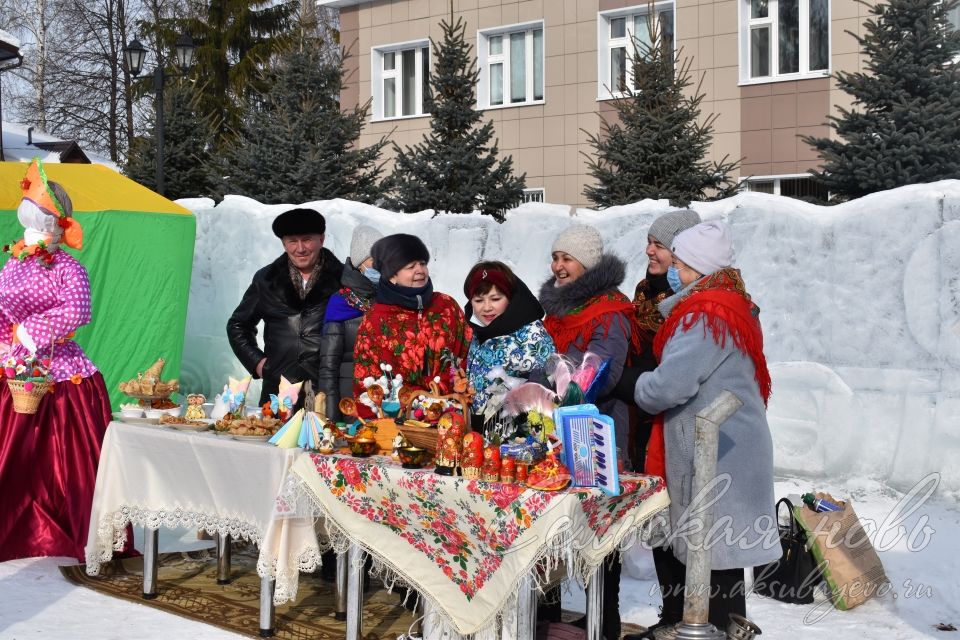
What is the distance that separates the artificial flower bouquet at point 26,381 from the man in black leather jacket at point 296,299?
3.76 feet

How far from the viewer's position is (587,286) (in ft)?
15.3

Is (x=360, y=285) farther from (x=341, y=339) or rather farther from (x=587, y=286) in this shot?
(x=587, y=286)

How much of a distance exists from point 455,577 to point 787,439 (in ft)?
15.4

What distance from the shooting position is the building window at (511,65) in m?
17.8

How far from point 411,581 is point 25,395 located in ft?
9.22

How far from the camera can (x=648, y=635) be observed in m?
4.34

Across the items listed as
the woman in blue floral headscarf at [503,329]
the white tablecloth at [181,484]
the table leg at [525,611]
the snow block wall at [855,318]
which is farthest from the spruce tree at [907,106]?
the table leg at [525,611]

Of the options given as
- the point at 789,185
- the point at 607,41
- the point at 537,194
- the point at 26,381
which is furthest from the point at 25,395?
the point at 607,41

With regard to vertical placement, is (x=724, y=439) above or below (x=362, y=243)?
below

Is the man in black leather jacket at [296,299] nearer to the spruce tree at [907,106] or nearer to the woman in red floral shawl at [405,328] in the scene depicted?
the woman in red floral shawl at [405,328]

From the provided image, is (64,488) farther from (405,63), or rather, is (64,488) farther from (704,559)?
(405,63)

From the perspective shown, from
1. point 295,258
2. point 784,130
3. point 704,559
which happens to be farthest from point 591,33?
point 704,559

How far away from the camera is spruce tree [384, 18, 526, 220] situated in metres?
12.5

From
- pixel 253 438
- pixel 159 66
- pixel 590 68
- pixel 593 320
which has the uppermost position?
pixel 590 68
